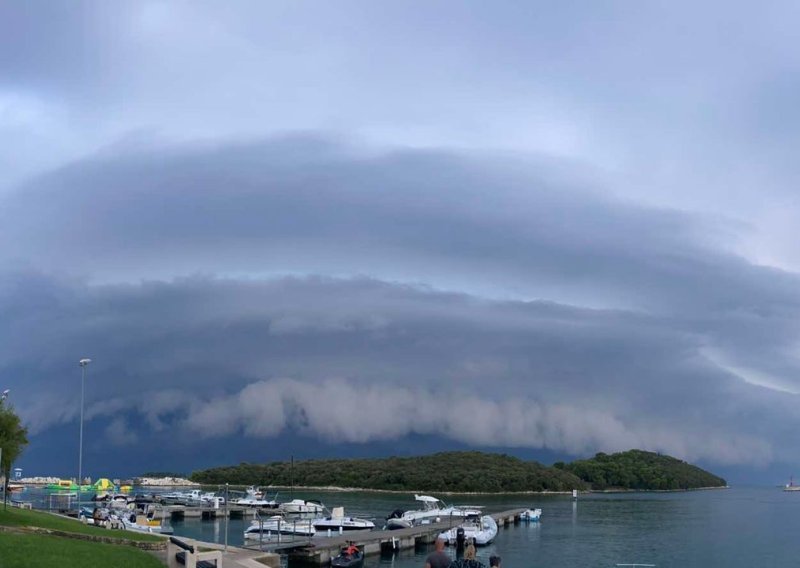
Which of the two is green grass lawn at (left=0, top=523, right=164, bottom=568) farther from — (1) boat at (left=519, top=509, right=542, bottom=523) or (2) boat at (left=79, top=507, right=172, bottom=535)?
(1) boat at (left=519, top=509, right=542, bottom=523)

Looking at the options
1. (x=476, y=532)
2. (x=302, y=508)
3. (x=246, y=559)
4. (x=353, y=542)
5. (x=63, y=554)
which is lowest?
(x=302, y=508)

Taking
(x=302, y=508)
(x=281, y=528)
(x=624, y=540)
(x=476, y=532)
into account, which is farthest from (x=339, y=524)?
(x=624, y=540)

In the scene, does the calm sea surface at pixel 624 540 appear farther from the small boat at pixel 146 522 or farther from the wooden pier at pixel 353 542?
the small boat at pixel 146 522

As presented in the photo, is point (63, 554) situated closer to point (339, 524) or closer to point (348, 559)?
point (348, 559)

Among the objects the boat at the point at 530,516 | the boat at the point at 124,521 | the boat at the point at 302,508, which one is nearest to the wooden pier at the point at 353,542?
the boat at the point at 124,521

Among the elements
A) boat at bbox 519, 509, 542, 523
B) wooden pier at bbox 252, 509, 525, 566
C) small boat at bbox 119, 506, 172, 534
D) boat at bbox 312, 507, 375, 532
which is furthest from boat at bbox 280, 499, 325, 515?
boat at bbox 519, 509, 542, 523
